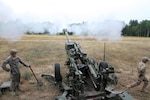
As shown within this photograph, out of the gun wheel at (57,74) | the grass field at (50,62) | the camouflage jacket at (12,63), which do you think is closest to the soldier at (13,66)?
the camouflage jacket at (12,63)

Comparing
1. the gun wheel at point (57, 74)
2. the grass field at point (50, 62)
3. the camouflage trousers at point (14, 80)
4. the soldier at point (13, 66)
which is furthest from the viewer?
the gun wheel at point (57, 74)

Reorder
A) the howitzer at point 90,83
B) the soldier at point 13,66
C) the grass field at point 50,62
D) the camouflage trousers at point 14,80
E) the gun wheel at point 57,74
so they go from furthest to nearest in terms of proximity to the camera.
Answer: the gun wheel at point 57,74, the grass field at point 50,62, the camouflage trousers at point 14,80, the soldier at point 13,66, the howitzer at point 90,83

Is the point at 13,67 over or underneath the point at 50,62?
over

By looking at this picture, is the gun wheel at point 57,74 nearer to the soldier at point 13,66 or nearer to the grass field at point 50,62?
the grass field at point 50,62

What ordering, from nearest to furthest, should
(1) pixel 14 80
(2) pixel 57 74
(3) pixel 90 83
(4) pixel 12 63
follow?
(3) pixel 90 83
(4) pixel 12 63
(1) pixel 14 80
(2) pixel 57 74

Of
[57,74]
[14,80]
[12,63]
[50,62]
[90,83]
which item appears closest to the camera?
[90,83]

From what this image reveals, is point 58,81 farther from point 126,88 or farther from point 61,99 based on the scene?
point 126,88

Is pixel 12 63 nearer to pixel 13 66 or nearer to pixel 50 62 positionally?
pixel 13 66

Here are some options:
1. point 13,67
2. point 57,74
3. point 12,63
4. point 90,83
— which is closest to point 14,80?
point 13,67

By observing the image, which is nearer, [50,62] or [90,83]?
[90,83]

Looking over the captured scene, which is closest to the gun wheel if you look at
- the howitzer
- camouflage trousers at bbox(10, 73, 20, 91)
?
the howitzer

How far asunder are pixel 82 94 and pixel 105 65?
1.62 m

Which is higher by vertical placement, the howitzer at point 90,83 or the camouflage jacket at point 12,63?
the camouflage jacket at point 12,63

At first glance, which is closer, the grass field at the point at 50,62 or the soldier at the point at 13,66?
the soldier at the point at 13,66
